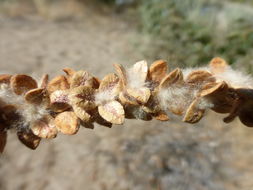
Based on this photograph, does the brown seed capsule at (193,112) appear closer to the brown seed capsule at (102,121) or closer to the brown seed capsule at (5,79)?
the brown seed capsule at (102,121)

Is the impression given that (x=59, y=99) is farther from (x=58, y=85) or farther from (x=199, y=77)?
(x=199, y=77)

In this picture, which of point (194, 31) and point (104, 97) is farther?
point (194, 31)

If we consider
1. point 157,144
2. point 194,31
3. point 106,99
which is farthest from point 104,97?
point 194,31

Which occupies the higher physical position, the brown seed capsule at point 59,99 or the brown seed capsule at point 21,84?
the brown seed capsule at point 21,84

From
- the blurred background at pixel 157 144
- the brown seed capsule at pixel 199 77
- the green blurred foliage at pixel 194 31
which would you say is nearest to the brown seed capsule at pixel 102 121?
the brown seed capsule at pixel 199 77

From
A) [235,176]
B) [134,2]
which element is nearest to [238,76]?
[235,176]

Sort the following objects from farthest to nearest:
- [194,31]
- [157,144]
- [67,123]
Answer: [194,31]
[157,144]
[67,123]

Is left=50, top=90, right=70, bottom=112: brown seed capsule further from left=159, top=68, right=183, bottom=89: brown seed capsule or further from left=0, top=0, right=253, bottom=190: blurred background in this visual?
left=0, top=0, right=253, bottom=190: blurred background
